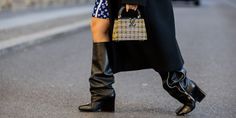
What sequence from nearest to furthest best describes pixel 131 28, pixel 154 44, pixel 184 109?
pixel 131 28, pixel 154 44, pixel 184 109

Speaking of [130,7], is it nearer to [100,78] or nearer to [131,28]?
[131,28]

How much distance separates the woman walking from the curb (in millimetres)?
5071

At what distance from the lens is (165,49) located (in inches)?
204

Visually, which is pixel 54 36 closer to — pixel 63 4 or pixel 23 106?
pixel 23 106

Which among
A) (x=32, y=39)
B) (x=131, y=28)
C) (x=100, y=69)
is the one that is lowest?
(x=32, y=39)

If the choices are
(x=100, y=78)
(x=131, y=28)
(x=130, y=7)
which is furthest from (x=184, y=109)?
(x=130, y=7)

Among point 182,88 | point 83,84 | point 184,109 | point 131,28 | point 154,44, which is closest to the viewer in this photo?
point 131,28

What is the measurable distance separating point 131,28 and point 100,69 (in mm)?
488

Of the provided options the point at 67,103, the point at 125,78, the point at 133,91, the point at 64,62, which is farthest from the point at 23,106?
the point at 64,62

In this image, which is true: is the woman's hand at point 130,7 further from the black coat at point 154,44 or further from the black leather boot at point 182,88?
the black leather boot at point 182,88

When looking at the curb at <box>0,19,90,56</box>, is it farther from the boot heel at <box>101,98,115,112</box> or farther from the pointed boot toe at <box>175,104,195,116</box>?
the pointed boot toe at <box>175,104,195,116</box>

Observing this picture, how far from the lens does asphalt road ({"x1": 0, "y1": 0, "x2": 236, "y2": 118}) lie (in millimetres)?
5730

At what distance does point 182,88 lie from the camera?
5309 mm

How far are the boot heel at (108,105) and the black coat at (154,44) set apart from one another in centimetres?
38
